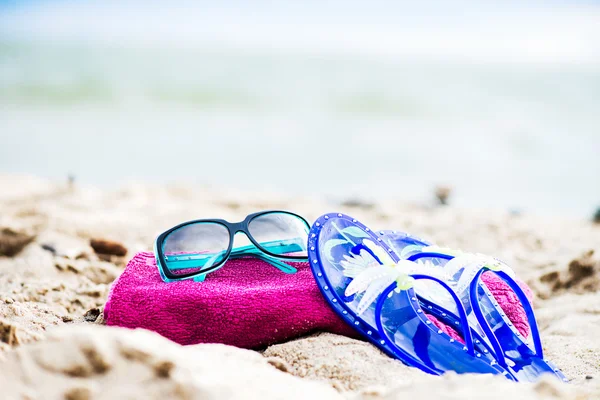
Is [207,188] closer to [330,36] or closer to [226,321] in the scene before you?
[226,321]

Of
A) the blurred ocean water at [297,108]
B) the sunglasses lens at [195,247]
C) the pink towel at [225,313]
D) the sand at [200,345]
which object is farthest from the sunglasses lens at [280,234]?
the blurred ocean water at [297,108]

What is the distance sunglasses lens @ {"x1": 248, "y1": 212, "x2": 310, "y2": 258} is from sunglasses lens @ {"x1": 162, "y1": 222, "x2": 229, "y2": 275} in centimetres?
11

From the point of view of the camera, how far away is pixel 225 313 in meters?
1.56

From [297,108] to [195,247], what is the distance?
35.9 feet

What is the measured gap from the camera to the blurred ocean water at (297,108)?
6.82 m

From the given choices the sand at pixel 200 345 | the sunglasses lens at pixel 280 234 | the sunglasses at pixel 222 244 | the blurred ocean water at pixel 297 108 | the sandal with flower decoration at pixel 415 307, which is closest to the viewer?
the sand at pixel 200 345

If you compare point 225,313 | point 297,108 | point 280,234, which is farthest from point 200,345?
point 297,108

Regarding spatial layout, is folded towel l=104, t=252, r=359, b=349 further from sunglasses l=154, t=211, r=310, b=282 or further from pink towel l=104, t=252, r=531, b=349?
sunglasses l=154, t=211, r=310, b=282

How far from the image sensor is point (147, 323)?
154 centimetres

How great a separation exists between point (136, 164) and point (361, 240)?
5574mm

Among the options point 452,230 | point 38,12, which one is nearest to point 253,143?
point 452,230

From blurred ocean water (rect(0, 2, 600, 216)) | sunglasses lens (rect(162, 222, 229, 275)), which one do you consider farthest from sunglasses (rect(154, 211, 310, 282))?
blurred ocean water (rect(0, 2, 600, 216))

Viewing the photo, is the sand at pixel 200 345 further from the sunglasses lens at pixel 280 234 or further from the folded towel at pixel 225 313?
the sunglasses lens at pixel 280 234

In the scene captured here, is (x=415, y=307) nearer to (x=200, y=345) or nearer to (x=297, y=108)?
(x=200, y=345)
